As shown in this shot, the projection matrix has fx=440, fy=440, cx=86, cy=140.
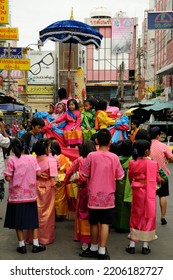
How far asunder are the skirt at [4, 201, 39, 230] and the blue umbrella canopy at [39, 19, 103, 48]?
451 cm

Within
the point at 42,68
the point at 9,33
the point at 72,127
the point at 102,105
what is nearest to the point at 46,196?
the point at 72,127

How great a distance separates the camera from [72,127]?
828cm

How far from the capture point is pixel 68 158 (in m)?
8.04

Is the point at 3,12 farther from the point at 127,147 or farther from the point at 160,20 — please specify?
the point at 127,147

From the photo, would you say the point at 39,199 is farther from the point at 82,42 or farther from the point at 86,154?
the point at 82,42

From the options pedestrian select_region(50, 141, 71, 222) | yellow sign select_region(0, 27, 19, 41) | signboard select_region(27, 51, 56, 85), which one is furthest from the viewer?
signboard select_region(27, 51, 56, 85)

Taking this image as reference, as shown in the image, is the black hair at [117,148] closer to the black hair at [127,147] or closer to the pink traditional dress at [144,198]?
the black hair at [127,147]

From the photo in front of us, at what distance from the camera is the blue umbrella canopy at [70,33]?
356 inches

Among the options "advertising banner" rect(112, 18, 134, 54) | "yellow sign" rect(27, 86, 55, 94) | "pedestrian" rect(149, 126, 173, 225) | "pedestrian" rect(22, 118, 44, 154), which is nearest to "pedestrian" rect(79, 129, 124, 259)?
"pedestrian" rect(149, 126, 173, 225)

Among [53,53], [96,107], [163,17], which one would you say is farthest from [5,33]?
[53,53]

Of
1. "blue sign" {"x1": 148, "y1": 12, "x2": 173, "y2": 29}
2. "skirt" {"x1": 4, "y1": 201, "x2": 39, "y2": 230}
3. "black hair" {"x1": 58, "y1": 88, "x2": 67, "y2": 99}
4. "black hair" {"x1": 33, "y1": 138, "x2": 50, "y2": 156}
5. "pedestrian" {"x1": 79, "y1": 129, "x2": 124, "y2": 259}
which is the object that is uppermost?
"blue sign" {"x1": 148, "y1": 12, "x2": 173, "y2": 29}

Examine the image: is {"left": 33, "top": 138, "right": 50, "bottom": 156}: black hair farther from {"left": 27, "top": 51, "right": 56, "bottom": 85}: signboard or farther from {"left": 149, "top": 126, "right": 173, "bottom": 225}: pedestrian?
{"left": 27, "top": 51, "right": 56, "bottom": 85}: signboard

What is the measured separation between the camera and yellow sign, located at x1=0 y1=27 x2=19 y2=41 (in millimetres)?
24028

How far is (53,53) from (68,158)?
59524 mm
